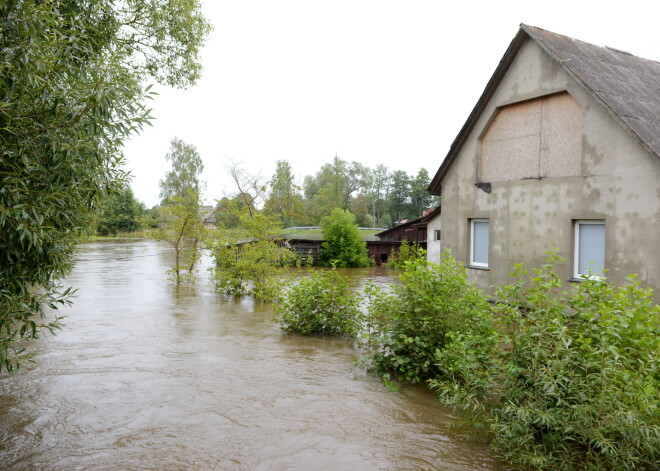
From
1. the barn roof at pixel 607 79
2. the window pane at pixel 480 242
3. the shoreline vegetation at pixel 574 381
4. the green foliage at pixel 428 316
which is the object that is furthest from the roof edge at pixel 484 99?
the shoreline vegetation at pixel 574 381

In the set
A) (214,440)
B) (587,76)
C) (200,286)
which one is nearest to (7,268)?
(214,440)

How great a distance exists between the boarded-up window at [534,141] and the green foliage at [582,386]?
5755 millimetres

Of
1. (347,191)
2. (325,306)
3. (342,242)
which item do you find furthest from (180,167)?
(325,306)

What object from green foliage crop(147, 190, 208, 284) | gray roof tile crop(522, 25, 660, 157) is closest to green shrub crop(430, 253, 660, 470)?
gray roof tile crop(522, 25, 660, 157)

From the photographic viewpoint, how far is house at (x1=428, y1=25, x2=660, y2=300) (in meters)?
9.06

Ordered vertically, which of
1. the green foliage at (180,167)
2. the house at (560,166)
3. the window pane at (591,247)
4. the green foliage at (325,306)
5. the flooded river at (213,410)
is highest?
the green foliage at (180,167)

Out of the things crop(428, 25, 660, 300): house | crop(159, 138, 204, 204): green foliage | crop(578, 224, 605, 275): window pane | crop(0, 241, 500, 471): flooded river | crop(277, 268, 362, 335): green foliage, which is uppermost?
crop(159, 138, 204, 204): green foliage

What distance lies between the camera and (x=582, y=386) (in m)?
4.64

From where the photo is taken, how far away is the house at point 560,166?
906 centimetres

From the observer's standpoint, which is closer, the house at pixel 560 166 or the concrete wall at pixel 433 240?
the house at pixel 560 166

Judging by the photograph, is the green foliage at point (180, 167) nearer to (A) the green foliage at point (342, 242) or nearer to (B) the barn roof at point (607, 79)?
(A) the green foliage at point (342, 242)

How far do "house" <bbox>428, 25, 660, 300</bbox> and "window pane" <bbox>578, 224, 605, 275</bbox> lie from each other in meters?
0.02

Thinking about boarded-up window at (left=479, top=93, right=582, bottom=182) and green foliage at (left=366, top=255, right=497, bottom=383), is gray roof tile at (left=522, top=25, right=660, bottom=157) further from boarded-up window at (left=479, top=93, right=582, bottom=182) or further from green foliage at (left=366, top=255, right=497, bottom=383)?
green foliage at (left=366, top=255, right=497, bottom=383)

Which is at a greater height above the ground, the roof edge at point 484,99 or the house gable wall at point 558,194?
the roof edge at point 484,99
